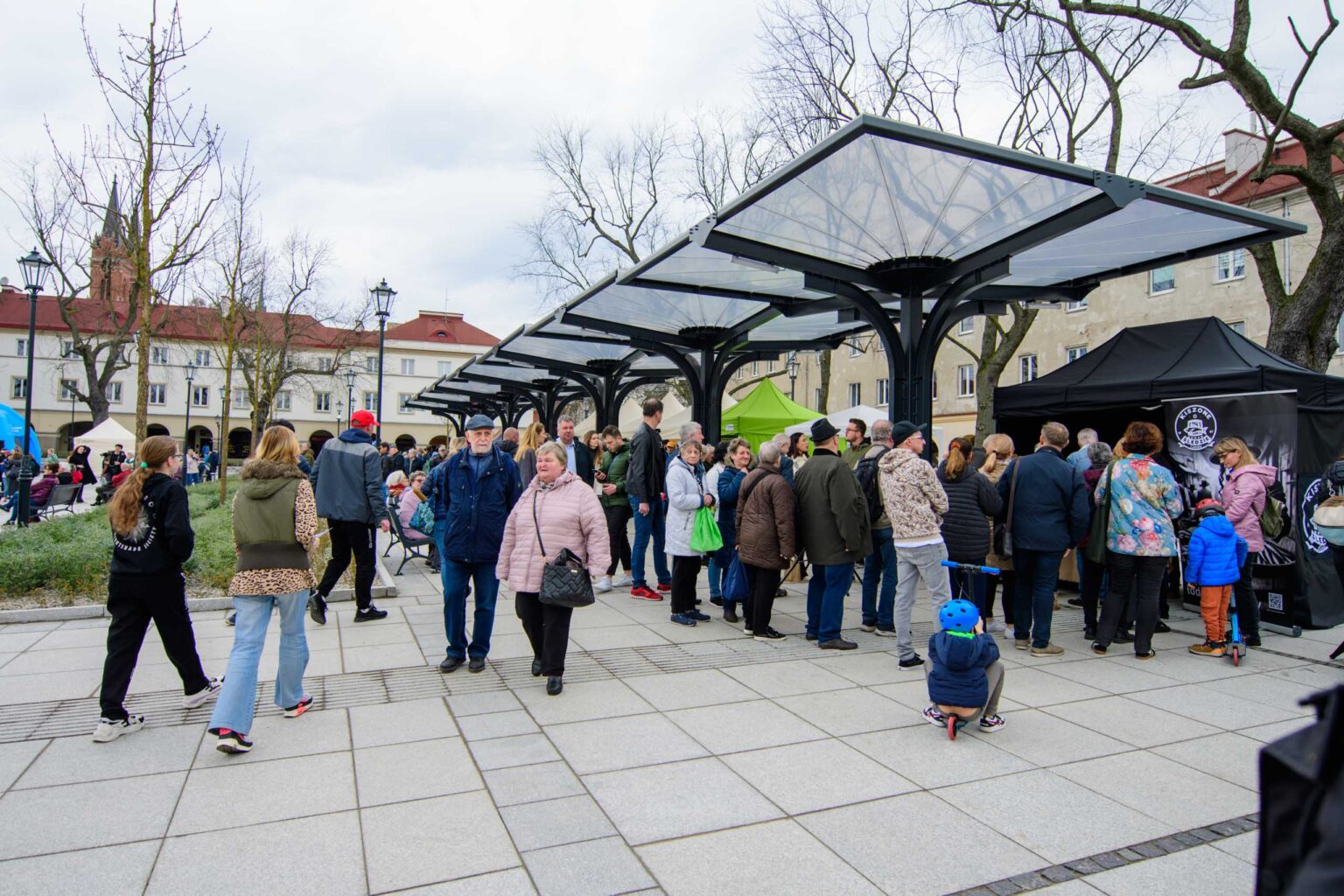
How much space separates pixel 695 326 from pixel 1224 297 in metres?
24.9

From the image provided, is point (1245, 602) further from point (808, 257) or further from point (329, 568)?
point (329, 568)

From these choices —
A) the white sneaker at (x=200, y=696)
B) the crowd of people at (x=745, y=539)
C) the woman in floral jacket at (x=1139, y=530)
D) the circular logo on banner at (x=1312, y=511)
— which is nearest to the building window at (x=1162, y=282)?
the circular logo on banner at (x=1312, y=511)

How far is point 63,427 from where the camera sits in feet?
203

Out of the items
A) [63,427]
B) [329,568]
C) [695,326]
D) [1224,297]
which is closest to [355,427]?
[329,568]

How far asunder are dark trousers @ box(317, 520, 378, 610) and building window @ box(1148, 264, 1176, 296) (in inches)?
1276

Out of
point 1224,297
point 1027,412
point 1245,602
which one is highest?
point 1224,297

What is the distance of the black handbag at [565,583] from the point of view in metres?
5.45

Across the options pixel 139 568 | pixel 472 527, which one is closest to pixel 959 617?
pixel 472 527

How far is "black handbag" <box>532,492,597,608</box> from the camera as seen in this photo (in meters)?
5.45

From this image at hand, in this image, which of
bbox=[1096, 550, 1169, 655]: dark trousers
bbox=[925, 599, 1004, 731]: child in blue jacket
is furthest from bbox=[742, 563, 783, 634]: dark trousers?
bbox=[1096, 550, 1169, 655]: dark trousers

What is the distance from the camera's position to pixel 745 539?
23.7 ft

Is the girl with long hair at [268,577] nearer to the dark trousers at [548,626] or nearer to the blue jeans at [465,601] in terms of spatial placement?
the blue jeans at [465,601]

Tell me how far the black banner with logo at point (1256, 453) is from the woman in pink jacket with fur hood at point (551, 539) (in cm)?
530

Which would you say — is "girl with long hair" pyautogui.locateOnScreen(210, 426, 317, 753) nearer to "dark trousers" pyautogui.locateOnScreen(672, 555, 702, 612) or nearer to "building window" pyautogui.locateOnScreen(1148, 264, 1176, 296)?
"dark trousers" pyautogui.locateOnScreen(672, 555, 702, 612)
